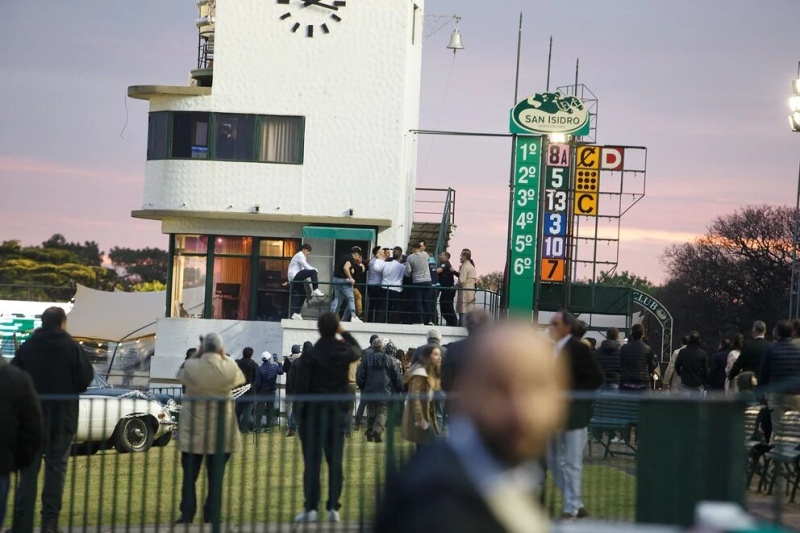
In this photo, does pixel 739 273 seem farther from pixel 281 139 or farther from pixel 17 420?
pixel 17 420

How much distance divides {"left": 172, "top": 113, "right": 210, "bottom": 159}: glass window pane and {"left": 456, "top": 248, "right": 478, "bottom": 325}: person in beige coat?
7.92 metres

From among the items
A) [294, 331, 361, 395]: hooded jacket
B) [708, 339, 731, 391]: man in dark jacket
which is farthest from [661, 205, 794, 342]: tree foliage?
[294, 331, 361, 395]: hooded jacket

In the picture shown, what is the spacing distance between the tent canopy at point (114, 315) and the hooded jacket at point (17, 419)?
3600cm

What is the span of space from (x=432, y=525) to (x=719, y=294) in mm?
92097

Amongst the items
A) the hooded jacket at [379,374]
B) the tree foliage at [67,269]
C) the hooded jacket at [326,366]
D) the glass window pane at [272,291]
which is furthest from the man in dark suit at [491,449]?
the tree foliage at [67,269]

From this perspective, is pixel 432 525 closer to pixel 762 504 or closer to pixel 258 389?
pixel 762 504

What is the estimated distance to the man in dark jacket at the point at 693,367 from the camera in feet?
67.2

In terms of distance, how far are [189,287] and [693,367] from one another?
1853 cm

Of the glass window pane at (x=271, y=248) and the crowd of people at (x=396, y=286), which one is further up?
the glass window pane at (x=271, y=248)

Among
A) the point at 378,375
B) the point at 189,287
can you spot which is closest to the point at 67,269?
the point at 189,287

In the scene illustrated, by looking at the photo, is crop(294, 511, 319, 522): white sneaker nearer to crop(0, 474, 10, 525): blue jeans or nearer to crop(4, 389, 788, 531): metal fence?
crop(4, 389, 788, 531): metal fence

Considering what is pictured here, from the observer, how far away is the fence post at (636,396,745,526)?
8.20m

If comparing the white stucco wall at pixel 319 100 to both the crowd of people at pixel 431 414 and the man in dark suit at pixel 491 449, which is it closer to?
the crowd of people at pixel 431 414

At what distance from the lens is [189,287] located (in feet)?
117
